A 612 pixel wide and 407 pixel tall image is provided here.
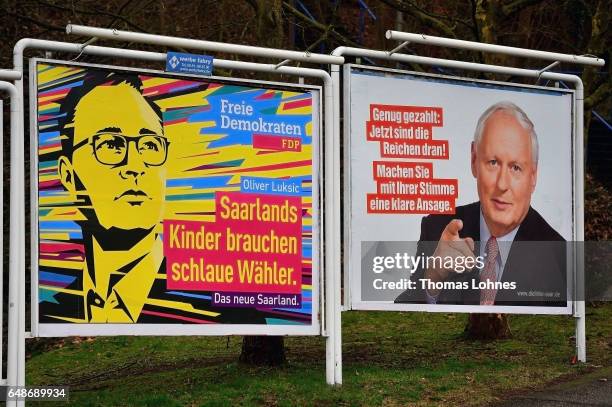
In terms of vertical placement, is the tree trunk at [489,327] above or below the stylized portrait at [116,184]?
below

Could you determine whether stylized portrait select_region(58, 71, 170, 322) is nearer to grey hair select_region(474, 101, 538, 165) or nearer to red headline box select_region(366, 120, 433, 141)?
red headline box select_region(366, 120, 433, 141)

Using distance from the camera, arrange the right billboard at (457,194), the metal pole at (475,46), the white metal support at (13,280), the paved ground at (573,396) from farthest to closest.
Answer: the right billboard at (457,194) < the metal pole at (475,46) < the paved ground at (573,396) < the white metal support at (13,280)

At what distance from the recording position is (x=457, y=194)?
11.5m

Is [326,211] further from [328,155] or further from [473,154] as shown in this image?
[473,154]

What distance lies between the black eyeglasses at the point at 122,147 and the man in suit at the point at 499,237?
3116 millimetres

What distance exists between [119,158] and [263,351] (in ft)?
10.9

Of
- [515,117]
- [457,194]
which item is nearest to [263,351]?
[457,194]

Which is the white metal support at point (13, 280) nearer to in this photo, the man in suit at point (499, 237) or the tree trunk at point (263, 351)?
the tree trunk at point (263, 351)

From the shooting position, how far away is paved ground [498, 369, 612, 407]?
9948 mm

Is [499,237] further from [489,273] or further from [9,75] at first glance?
[9,75]

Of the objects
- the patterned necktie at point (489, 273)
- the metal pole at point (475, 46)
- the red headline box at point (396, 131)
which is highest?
the metal pole at point (475, 46)

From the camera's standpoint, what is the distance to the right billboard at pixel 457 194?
10866mm

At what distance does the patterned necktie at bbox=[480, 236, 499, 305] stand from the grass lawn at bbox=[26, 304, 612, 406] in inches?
30.4

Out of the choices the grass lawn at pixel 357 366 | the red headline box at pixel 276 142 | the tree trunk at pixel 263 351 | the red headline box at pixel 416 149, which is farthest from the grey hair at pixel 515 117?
the tree trunk at pixel 263 351
